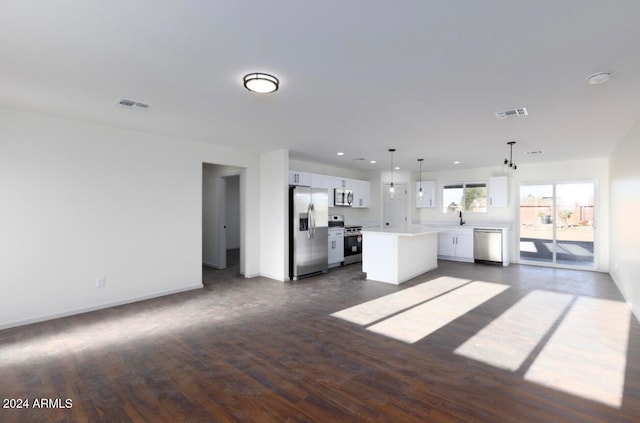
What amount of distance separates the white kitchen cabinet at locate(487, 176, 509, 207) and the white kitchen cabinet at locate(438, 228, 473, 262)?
3.39 ft

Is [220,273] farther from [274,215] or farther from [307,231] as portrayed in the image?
[307,231]

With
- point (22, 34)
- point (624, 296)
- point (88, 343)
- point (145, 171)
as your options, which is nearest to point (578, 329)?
point (624, 296)

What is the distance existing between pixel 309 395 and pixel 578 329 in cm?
330

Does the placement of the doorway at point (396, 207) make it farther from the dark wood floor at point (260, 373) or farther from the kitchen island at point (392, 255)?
the dark wood floor at point (260, 373)

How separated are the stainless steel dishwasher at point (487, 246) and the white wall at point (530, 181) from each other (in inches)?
27.0

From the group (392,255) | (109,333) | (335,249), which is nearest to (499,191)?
(392,255)

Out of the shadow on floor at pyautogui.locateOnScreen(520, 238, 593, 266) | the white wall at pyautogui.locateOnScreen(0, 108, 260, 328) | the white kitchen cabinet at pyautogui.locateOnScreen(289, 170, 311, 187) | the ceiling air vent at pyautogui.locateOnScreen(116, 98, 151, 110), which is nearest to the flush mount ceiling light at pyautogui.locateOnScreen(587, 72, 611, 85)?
the ceiling air vent at pyautogui.locateOnScreen(116, 98, 151, 110)

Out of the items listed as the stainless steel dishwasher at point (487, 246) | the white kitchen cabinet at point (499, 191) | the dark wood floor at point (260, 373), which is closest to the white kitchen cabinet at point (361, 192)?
the stainless steel dishwasher at point (487, 246)

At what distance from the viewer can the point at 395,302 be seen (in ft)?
14.9

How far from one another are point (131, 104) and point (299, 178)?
3.78 meters

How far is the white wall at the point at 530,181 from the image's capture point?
6.77m

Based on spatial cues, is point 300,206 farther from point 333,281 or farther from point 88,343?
point 88,343

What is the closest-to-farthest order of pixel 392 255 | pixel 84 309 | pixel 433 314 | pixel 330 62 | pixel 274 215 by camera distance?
pixel 330 62, pixel 433 314, pixel 84 309, pixel 392 255, pixel 274 215

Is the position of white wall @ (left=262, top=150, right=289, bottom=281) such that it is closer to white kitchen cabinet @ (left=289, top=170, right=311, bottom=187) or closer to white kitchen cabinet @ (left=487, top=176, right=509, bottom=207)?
white kitchen cabinet @ (left=289, top=170, right=311, bottom=187)
